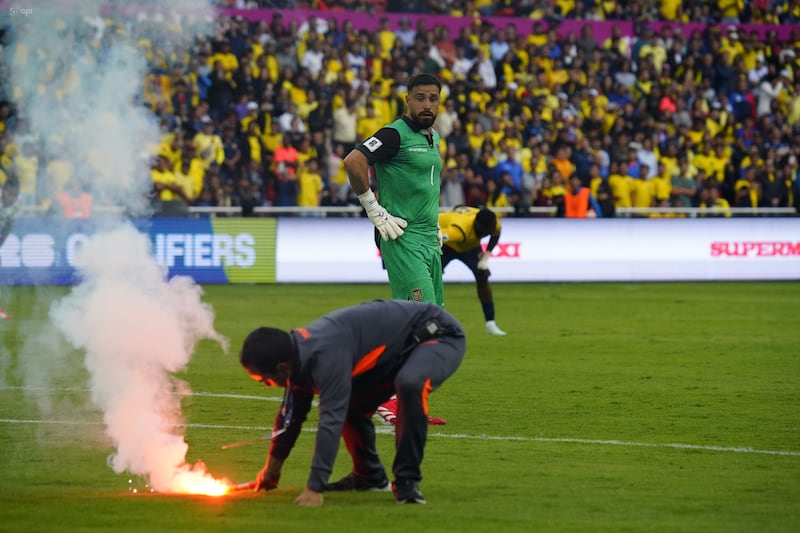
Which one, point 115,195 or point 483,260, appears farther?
point 115,195

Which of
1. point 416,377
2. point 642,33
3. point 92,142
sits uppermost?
point 642,33

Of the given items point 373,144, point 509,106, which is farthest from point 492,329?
point 509,106

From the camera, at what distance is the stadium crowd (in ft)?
84.9

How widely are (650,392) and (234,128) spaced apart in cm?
1489

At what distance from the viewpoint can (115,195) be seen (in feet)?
72.9

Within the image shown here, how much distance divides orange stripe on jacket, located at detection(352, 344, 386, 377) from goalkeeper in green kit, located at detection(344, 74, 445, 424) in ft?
9.23

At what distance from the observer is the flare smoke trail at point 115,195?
358 inches

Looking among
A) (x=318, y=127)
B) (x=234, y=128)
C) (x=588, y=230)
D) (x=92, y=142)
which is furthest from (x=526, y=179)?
(x=92, y=142)

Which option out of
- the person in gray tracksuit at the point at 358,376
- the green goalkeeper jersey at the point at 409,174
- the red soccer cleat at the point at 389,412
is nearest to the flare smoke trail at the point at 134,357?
the person in gray tracksuit at the point at 358,376

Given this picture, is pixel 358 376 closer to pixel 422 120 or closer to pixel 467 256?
pixel 422 120

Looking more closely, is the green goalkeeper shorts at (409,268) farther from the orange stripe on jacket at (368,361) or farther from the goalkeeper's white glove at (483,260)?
the goalkeeper's white glove at (483,260)

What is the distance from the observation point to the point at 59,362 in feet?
50.0

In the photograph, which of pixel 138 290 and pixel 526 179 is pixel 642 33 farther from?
pixel 138 290

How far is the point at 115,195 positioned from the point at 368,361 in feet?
51.0
